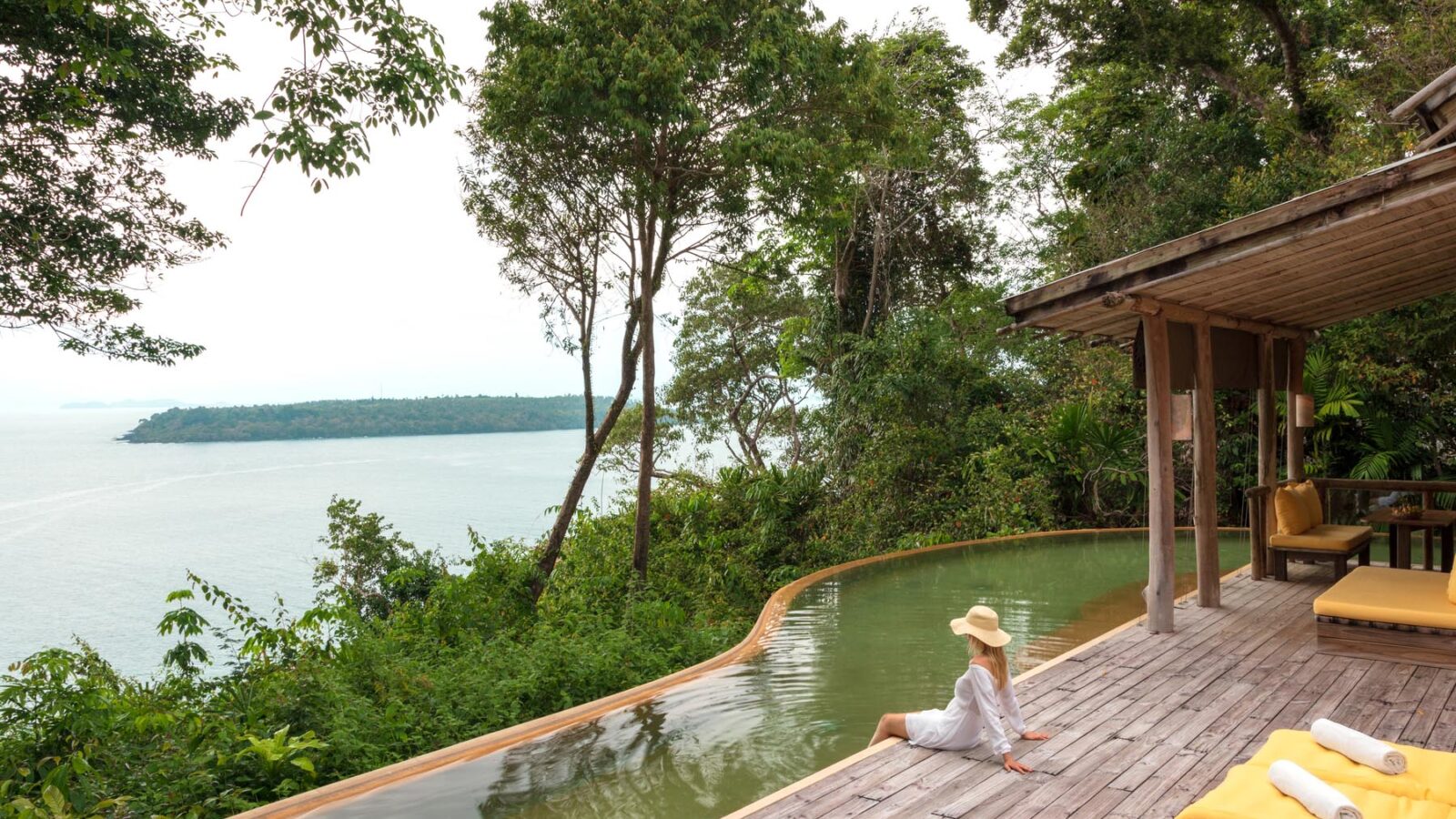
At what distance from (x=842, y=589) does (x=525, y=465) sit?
22378 mm

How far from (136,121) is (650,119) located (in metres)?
5.26

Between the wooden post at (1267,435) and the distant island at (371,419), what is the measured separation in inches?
738

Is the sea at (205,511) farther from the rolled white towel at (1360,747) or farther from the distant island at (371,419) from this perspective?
the rolled white towel at (1360,747)

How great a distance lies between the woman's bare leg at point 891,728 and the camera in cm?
412

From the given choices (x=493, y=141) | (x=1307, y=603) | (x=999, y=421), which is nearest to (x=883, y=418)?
(x=999, y=421)

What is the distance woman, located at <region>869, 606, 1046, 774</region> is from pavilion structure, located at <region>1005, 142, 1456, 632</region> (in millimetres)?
2570

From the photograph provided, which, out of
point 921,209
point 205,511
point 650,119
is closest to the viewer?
point 650,119

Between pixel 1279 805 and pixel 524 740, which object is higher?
pixel 1279 805

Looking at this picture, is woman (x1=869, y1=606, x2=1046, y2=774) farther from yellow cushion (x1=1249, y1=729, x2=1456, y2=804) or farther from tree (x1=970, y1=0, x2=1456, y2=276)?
tree (x1=970, y1=0, x2=1456, y2=276)

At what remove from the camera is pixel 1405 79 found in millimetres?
11492

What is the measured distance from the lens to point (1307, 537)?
735 centimetres

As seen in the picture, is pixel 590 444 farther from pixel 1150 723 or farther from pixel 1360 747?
pixel 1360 747

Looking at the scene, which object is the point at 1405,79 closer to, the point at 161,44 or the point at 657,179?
the point at 657,179

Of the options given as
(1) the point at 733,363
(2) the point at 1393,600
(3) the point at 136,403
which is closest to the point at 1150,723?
(2) the point at 1393,600
